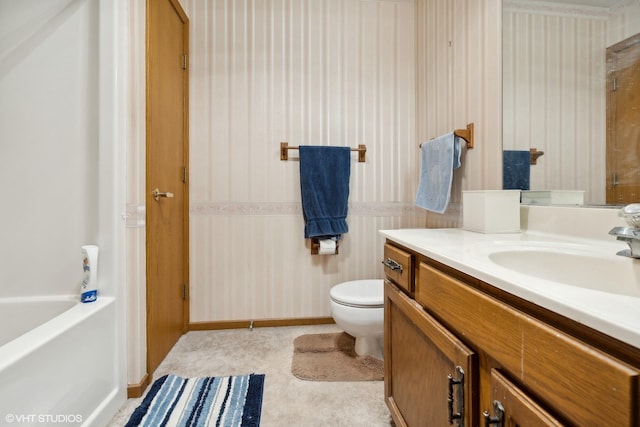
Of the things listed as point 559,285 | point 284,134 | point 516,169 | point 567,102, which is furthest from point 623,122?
point 284,134

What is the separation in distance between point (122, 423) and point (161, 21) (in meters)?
1.97

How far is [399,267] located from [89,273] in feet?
4.14

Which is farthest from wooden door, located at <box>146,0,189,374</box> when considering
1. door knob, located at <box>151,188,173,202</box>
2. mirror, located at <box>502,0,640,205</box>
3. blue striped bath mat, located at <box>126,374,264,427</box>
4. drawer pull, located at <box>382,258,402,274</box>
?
mirror, located at <box>502,0,640,205</box>

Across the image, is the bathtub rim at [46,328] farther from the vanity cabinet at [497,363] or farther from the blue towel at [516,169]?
the blue towel at [516,169]

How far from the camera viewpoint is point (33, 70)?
1.22 metres

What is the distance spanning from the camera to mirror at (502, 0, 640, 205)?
32.3 inches

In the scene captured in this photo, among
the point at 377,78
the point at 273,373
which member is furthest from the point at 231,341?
the point at 377,78

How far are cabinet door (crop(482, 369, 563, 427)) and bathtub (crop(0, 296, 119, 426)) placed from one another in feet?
3.89

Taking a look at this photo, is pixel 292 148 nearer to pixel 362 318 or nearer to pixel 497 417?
pixel 362 318

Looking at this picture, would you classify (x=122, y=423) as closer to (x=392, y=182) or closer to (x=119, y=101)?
(x=119, y=101)

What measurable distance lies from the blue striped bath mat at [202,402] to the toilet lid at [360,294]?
1.89 feet

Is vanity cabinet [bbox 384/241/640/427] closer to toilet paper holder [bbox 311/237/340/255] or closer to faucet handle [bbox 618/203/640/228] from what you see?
faucet handle [bbox 618/203/640/228]

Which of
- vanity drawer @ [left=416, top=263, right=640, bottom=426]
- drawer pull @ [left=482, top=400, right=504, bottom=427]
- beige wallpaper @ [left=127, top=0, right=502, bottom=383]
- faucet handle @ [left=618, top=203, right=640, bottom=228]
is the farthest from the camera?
beige wallpaper @ [left=127, top=0, right=502, bottom=383]

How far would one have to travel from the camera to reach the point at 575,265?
0.72m
